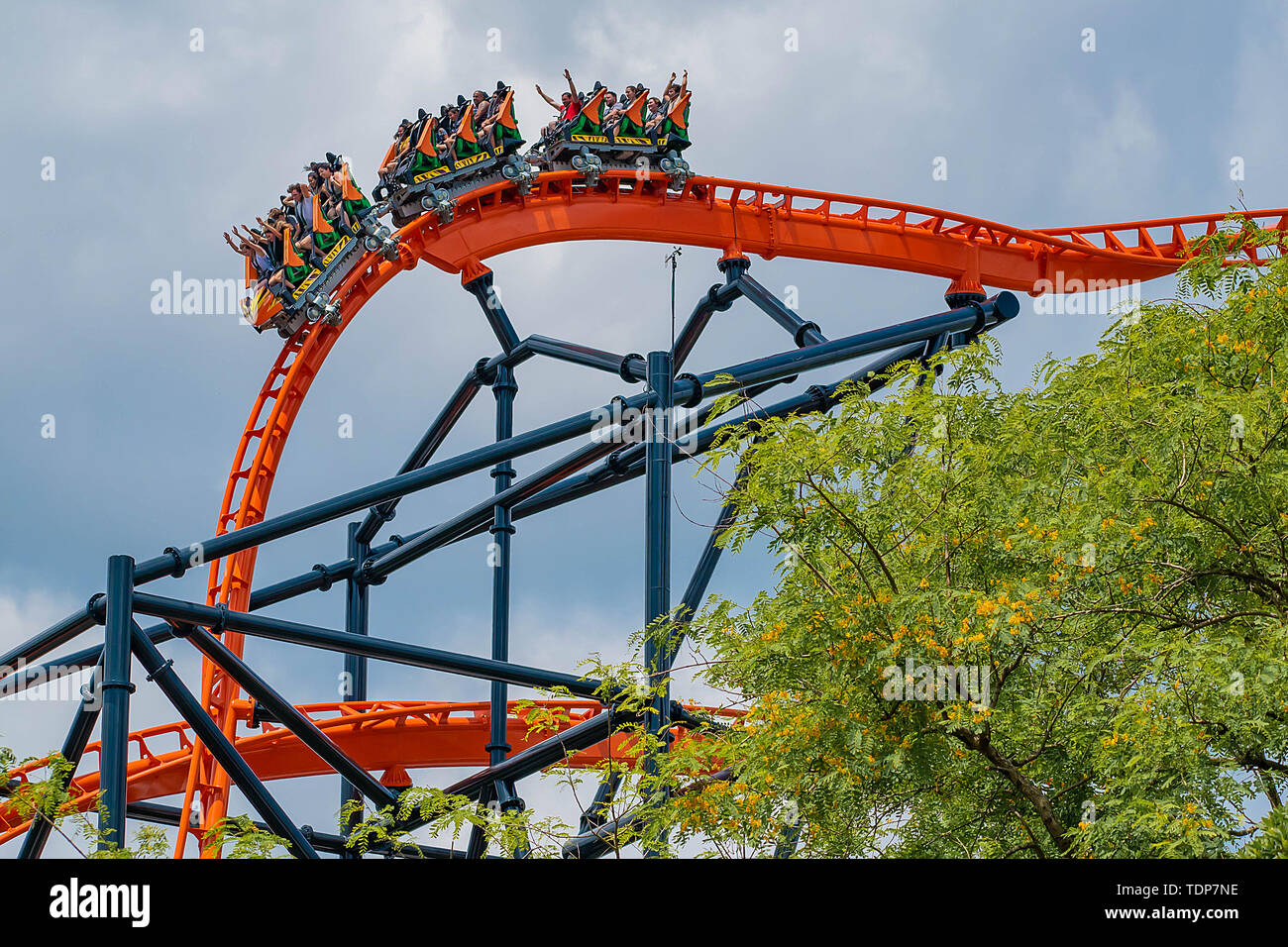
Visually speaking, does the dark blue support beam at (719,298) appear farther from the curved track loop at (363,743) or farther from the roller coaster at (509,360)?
the curved track loop at (363,743)

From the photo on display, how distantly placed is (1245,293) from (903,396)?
219 centimetres

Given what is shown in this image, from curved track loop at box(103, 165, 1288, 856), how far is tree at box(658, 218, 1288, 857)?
8424mm

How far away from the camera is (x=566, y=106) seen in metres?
17.5

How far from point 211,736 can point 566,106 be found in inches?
342

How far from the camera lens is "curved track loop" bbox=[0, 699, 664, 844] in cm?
1661

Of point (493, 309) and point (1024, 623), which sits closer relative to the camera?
point (1024, 623)

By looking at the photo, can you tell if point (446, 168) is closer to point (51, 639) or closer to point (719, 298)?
point (719, 298)

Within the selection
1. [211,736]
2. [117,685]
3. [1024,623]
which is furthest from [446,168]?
[1024,623]

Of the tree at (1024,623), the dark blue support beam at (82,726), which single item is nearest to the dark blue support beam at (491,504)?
the dark blue support beam at (82,726)

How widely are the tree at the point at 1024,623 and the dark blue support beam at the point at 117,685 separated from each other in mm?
4019

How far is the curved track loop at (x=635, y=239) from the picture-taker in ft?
54.5

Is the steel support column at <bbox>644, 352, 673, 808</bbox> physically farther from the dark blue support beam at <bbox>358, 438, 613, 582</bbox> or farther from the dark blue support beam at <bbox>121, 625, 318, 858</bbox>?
the dark blue support beam at <bbox>121, 625, 318, 858</bbox>
